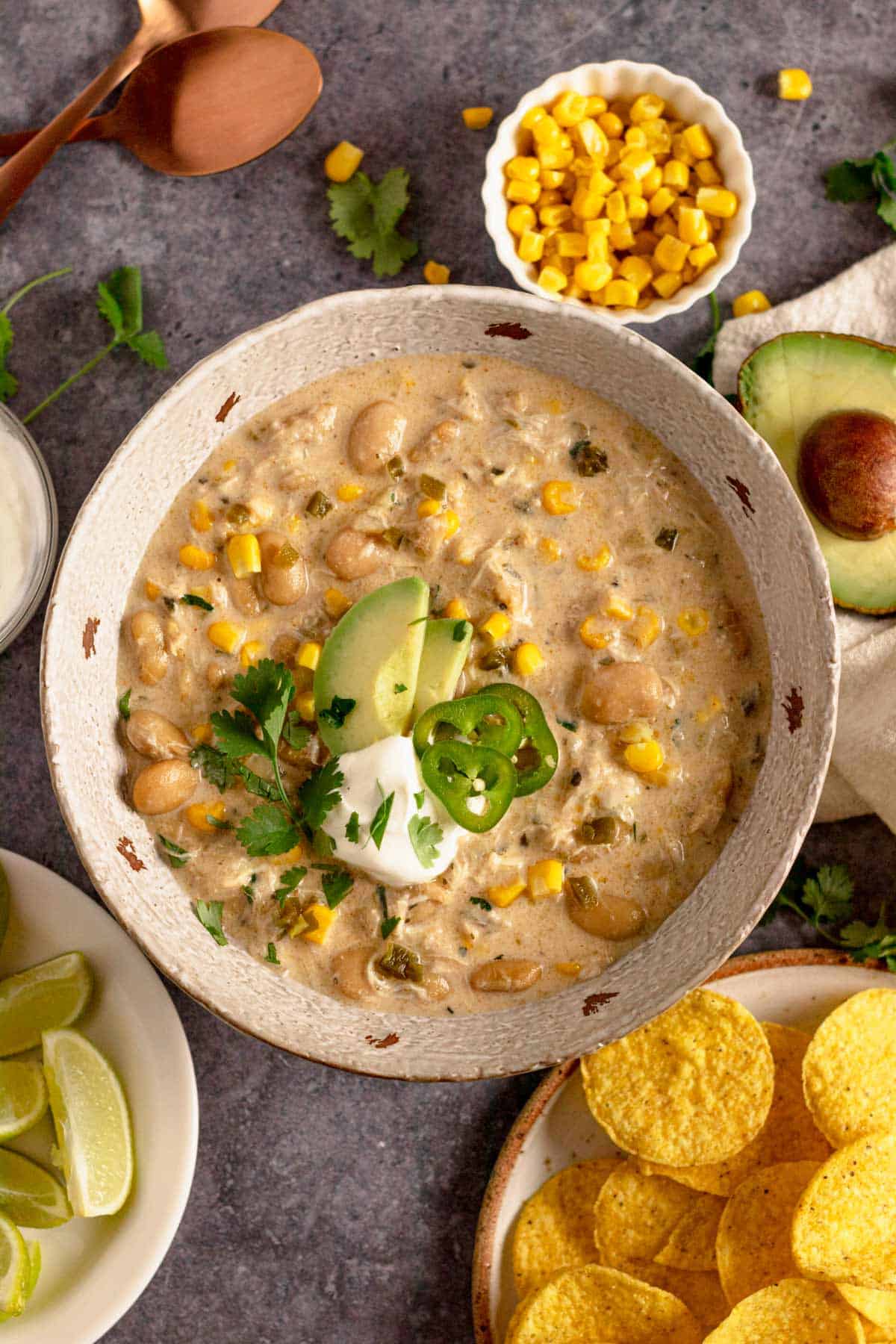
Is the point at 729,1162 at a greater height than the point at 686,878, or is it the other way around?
the point at 686,878

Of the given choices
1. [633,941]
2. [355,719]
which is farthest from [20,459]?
[633,941]

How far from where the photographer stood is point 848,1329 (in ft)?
9.95

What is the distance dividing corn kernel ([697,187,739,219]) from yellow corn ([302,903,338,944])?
223 centimetres

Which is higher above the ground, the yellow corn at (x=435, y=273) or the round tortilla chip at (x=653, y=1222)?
the yellow corn at (x=435, y=273)

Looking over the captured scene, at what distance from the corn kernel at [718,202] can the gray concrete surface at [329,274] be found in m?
0.25

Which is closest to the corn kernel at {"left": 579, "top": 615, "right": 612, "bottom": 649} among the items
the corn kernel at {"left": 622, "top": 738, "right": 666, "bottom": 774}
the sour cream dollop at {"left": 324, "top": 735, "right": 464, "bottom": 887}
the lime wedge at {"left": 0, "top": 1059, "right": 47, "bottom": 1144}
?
the corn kernel at {"left": 622, "top": 738, "right": 666, "bottom": 774}

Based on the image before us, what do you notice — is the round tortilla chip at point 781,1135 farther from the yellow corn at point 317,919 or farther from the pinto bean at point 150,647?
the pinto bean at point 150,647

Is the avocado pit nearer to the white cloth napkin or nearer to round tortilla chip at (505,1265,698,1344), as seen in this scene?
the white cloth napkin

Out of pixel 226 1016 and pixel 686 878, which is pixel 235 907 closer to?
pixel 226 1016

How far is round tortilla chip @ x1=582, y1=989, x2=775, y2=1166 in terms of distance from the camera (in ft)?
10.3

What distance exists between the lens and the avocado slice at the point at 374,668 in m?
2.68

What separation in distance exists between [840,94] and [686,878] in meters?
2.45

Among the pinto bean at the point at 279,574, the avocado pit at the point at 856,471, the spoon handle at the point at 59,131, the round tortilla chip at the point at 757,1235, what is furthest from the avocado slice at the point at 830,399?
the spoon handle at the point at 59,131

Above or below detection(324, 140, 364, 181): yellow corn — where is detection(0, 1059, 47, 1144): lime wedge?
below
